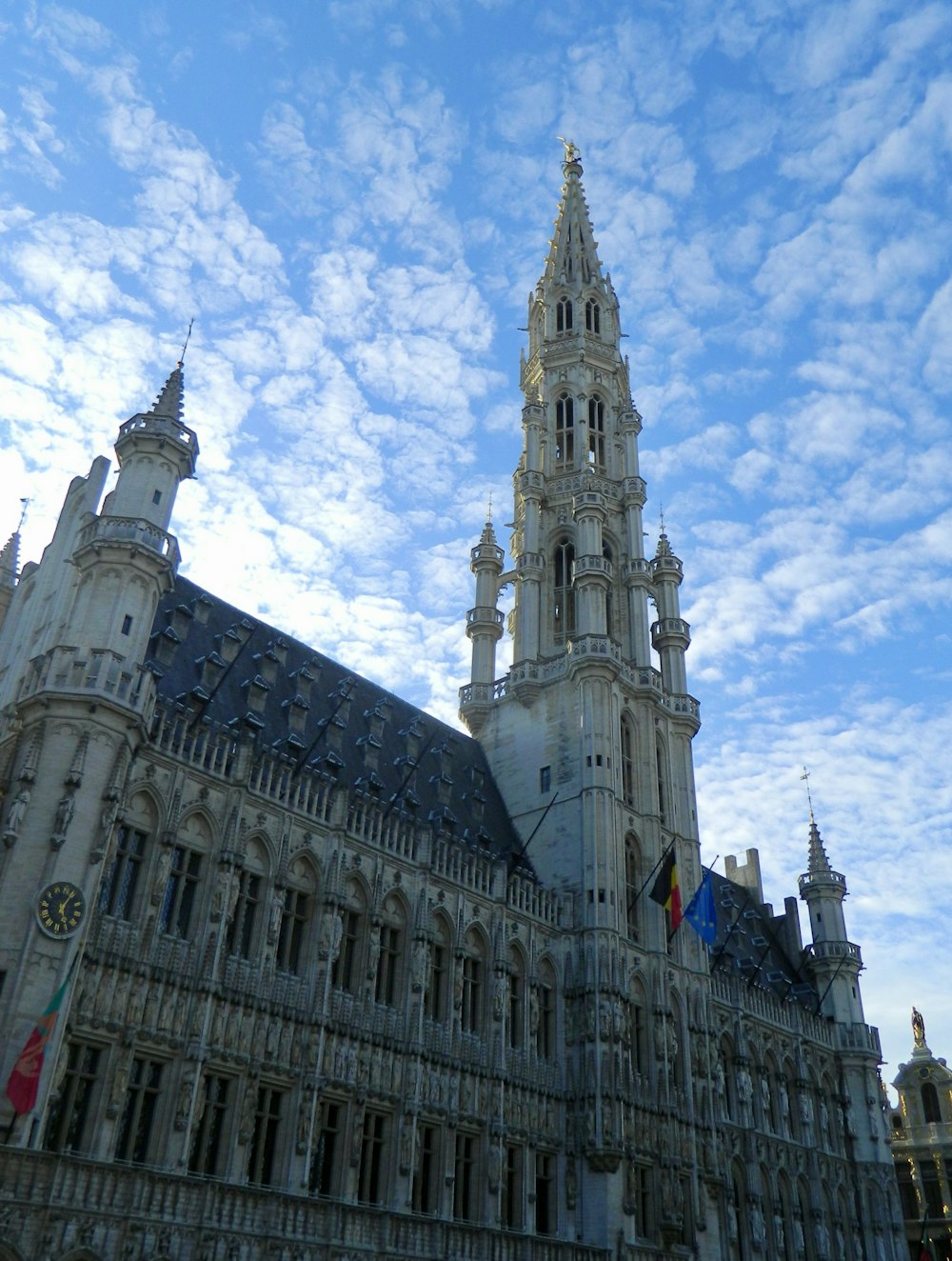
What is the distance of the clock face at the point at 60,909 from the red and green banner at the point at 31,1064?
1.52 m

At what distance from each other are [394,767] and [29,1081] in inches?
882

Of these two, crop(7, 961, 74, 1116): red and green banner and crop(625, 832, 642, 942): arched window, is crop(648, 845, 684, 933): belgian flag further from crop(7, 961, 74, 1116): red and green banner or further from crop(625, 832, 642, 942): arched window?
crop(7, 961, 74, 1116): red and green banner

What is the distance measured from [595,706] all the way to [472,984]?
14.3 m

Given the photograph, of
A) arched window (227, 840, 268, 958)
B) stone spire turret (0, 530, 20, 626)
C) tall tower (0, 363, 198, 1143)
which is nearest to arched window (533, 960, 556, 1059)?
arched window (227, 840, 268, 958)

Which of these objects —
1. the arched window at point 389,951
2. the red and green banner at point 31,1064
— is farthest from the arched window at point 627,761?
the red and green banner at point 31,1064

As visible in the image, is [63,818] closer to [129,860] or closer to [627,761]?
[129,860]

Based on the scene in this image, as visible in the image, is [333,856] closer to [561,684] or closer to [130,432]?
[130,432]

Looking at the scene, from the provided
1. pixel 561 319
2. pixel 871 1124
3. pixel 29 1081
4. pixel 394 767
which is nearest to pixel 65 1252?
pixel 29 1081

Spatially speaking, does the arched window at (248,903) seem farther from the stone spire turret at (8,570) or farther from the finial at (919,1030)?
the finial at (919,1030)

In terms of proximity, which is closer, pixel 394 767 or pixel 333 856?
pixel 333 856

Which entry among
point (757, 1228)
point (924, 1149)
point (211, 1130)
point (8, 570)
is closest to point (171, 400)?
point (8, 570)

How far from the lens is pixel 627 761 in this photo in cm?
5228

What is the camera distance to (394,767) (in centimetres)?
4647

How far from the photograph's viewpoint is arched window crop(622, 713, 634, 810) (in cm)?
5116
